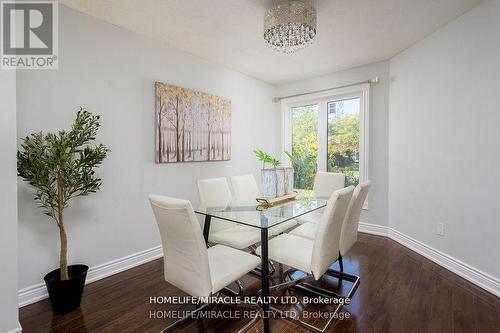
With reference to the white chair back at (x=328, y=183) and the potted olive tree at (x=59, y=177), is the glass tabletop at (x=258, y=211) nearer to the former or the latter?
the white chair back at (x=328, y=183)

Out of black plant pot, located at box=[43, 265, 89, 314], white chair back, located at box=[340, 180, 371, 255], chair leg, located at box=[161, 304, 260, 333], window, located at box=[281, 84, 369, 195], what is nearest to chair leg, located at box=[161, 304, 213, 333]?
chair leg, located at box=[161, 304, 260, 333]

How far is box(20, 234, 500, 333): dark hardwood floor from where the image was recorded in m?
1.74

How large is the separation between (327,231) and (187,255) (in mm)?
941

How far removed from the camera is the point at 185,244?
4.80 ft

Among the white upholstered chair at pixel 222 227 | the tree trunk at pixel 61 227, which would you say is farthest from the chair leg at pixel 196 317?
the tree trunk at pixel 61 227

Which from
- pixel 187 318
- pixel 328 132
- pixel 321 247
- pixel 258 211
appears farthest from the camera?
pixel 328 132

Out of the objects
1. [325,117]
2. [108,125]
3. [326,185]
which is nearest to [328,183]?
[326,185]

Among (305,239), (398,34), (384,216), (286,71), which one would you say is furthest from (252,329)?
(286,71)

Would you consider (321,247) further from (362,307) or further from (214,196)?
(214,196)

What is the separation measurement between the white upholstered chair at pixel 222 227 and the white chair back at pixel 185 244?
74 centimetres

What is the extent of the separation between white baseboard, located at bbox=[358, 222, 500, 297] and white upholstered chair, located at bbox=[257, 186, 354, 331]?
1483 mm

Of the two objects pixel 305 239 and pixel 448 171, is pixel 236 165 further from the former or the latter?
pixel 448 171

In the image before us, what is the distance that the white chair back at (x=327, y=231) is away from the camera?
1659 mm

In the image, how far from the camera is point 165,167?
3000 mm
